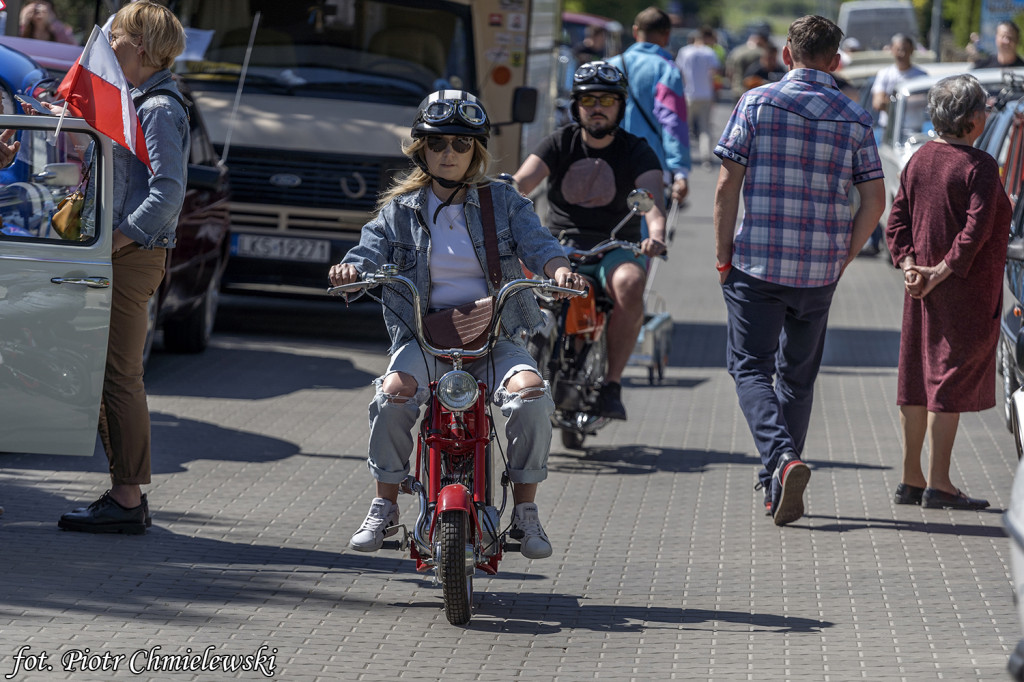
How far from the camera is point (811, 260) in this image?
23.4ft

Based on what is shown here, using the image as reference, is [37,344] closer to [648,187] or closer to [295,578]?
[295,578]

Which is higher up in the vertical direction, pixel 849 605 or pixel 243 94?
pixel 243 94

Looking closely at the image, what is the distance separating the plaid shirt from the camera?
708 cm

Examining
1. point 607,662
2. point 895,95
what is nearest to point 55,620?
point 607,662

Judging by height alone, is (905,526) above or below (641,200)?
below

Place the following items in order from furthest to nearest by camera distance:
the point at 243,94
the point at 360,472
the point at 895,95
A: the point at 895,95, the point at 243,94, the point at 360,472

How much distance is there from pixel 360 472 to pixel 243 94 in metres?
5.60

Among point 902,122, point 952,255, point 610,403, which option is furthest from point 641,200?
point 902,122

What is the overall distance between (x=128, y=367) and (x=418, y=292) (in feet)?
4.75

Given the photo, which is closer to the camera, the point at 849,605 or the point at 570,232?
the point at 849,605

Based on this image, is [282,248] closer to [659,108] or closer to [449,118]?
[659,108]

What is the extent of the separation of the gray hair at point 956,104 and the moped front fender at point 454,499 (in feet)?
10.2

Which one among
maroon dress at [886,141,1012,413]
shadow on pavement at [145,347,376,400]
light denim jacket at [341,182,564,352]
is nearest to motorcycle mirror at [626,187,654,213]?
maroon dress at [886,141,1012,413]

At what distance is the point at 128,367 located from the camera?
6.37m
